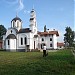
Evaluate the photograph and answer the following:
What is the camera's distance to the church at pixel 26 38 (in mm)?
61312

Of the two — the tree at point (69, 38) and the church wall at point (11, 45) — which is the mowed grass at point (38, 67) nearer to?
the church wall at point (11, 45)

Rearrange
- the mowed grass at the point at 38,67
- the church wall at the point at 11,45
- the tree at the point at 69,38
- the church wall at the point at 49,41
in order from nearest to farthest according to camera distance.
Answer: the mowed grass at the point at 38,67 → the church wall at the point at 11,45 → the church wall at the point at 49,41 → the tree at the point at 69,38

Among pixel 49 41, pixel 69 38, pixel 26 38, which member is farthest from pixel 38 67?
pixel 69 38

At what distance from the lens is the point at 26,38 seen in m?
61.4

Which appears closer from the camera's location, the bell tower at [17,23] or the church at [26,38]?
the church at [26,38]

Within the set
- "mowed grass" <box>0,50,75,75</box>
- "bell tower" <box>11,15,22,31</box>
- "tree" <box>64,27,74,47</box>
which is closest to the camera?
"mowed grass" <box>0,50,75,75</box>

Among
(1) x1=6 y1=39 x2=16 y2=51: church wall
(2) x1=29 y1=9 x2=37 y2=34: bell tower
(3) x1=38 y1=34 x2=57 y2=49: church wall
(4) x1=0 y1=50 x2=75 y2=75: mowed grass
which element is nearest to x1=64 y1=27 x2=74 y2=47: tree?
(3) x1=38 y1=34 x2=57 y2=49: church wall

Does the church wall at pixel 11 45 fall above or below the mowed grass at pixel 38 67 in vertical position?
above

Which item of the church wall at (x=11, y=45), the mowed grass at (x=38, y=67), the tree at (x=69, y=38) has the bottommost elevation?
the mowed grass at (x=38, y=67)

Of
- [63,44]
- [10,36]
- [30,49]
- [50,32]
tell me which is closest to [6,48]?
[10,36]

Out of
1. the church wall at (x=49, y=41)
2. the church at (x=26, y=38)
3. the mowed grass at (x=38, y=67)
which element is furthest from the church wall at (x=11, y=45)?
the mowed grass at (x=38, y=67)

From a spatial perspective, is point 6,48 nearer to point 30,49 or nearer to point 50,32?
point 30,49

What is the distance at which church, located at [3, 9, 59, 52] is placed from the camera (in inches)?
2414

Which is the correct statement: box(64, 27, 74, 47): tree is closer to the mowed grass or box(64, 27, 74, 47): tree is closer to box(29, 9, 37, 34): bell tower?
box(29, 9, 37, 34): bell tower
